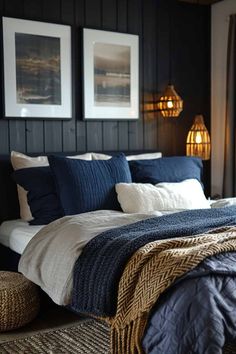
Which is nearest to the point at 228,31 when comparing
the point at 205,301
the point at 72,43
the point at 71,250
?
the point at 72,43

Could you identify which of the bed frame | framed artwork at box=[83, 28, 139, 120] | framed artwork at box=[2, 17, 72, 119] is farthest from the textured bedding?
framed artwork at box=[83, 28, 139, 120]

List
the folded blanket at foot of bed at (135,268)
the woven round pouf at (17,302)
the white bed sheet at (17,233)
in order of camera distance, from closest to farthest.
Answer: the folded blanket at foot of bed at (135,268) < the woven round pouf at (17,302) < the white bed sheet at (17,233)

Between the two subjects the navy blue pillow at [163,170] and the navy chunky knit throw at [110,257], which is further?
the navy blue pillow at [163,170]

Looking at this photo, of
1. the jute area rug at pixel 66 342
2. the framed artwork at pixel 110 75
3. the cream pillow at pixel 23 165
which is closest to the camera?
the jute area rug at pixel 66 342

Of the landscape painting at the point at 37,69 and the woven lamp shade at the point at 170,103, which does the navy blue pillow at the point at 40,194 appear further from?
the woven lamp shade at the point at 170,103

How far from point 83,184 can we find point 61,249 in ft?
2.57

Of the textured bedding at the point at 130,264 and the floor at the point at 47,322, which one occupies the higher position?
the textured bedding at the point at 130,264

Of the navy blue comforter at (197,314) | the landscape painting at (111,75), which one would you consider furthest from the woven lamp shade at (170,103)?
the navy blue comforter at (197,314)

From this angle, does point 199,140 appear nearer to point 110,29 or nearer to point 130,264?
point 110,29

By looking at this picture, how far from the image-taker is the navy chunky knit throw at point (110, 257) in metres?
2.37

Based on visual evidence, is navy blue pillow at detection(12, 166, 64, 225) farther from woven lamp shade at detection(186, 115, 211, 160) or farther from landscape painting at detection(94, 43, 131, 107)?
woven lamp shade at detection(186, 115, 211, 160)

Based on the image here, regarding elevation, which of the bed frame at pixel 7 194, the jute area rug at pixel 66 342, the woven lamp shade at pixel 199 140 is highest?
the woven lamp shade at pixel 199 140

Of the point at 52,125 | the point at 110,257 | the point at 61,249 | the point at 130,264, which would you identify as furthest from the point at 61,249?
the point at 52,125

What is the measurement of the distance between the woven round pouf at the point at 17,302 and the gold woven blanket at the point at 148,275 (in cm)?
→ 81
